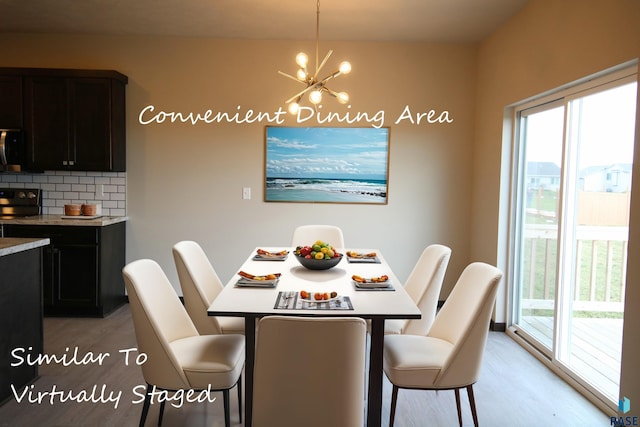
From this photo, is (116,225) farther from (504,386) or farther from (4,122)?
(504,386)

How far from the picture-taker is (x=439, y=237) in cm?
474

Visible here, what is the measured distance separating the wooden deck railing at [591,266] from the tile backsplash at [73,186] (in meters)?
3.80

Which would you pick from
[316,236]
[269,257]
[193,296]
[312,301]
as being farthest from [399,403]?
[316,236]

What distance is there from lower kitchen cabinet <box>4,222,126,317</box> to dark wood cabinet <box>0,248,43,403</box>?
1260 millimetres

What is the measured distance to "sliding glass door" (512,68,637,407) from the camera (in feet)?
9.04

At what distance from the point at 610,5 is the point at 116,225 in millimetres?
4178

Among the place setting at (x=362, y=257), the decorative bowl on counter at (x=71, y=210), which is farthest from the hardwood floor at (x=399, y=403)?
the decorative bowl on counter at (x=71, y=210)

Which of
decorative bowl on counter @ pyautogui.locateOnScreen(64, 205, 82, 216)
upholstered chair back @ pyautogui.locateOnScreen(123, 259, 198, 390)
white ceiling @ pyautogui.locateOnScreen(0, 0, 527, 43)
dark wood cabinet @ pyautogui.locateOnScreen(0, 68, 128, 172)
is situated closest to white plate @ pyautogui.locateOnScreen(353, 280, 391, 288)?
upholstered chair back @ pyautogui.locateOnScreen(123, 259, 198, 390)

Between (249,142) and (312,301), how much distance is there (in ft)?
9.39

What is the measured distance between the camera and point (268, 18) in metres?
4.02

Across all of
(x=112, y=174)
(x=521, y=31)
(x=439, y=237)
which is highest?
(x=521, y=31)

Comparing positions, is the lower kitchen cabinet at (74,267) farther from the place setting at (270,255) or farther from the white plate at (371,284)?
the white plate at (371,284)

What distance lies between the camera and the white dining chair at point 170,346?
79.8 inches

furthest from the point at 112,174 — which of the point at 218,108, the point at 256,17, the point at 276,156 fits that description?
the point at 256,17
